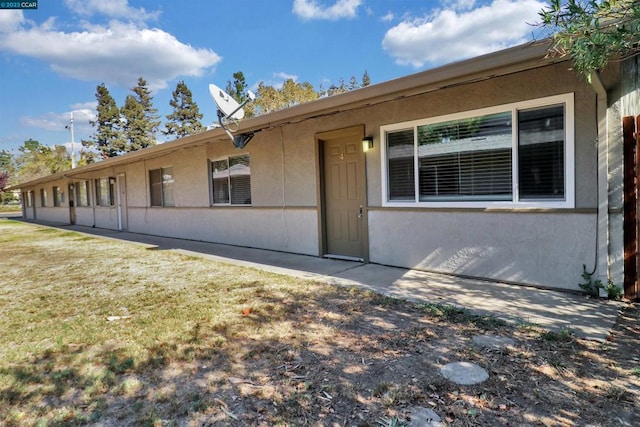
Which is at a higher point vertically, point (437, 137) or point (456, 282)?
point (437, 137)

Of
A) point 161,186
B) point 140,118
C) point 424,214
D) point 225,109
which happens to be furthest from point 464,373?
point 140,118

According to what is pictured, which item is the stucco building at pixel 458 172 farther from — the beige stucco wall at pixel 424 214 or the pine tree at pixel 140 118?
the pine tree at pixel 140 118

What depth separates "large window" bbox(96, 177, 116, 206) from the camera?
14.7m

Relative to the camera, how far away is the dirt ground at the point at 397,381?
2170mm

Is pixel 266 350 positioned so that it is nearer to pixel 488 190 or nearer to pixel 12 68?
pixel 488 190

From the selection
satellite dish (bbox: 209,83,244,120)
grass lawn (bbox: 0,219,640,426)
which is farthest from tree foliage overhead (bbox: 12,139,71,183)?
grass lawn (bbox: 0,219,640,426)

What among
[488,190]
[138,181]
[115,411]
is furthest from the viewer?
[138,181]

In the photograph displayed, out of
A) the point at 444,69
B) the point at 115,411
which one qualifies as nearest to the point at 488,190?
the point at 444,69

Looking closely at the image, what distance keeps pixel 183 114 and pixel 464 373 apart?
151 ft

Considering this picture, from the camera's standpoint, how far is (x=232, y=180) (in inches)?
355

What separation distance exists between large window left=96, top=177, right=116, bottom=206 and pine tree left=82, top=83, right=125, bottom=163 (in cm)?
3133

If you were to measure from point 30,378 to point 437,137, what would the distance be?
5.27 meters

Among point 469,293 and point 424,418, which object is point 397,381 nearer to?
point 424,418

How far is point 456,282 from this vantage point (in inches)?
199
